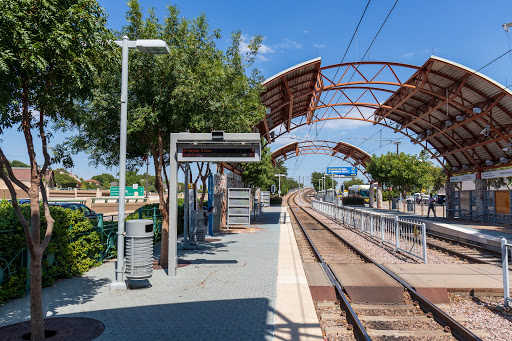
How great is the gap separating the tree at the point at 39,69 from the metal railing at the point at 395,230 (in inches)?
380

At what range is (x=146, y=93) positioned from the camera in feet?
32.8

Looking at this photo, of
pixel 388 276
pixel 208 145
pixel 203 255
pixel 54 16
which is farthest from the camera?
pixel 203 255

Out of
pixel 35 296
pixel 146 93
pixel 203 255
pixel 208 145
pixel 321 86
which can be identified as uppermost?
pixel 321 86

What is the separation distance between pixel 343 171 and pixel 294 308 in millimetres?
56023

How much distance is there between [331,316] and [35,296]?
4502 millimetres

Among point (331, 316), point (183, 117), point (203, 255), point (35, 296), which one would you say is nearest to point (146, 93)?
point (183, 117)

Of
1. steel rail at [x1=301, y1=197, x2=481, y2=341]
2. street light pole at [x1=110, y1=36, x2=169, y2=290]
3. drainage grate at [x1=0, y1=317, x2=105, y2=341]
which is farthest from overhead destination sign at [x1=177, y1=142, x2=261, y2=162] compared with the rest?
drainage grate at [x1=0, y1=317, x2=105, y2=341]

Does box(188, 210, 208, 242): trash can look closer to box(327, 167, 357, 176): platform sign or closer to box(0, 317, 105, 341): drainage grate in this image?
box(0, 317, 105, 341): drainage grate

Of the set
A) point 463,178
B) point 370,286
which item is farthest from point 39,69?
point 463,178

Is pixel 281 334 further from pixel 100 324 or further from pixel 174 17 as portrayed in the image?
pixel 174 17

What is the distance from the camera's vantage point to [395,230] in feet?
44.5

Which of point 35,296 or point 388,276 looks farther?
point 388,276

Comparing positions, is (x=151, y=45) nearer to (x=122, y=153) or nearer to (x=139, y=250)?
(x=122, y=153)

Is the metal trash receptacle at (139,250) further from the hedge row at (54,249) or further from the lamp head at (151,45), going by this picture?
the lamp head at (151,45)
